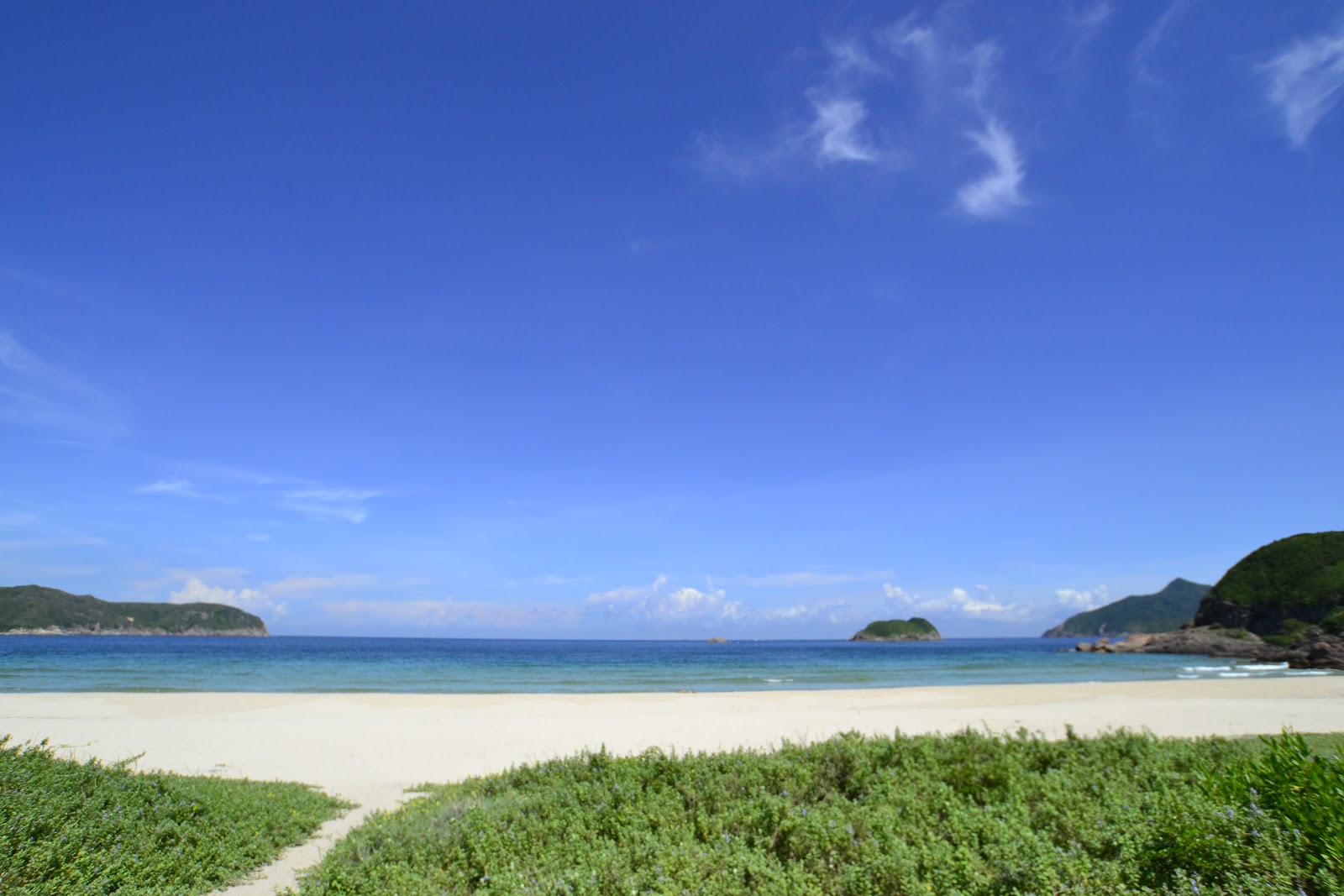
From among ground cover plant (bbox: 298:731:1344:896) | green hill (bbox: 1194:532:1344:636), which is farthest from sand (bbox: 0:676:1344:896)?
green hill (bbox: 1194:532:1344:636)

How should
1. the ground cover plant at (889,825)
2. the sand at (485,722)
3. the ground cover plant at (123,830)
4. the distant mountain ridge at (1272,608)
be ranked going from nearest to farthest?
the ground cover plant at (889,825)
the ground cover plant at (123,830)
the sand at (485,722)
the distant mountain ridge at (1272,608)

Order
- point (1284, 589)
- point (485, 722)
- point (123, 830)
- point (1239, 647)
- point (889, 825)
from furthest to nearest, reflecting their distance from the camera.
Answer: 1. point (1284, 589)
2. point (1239, 647)
3. point (485, 722)
4. point (123, 830)
5. point (889, 825)

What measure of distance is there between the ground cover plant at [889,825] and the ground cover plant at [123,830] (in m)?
1.21

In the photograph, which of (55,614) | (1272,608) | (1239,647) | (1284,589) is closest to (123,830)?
(1239,647)

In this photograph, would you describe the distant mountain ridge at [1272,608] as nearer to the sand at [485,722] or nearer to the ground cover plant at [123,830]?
the sand at [485,722]

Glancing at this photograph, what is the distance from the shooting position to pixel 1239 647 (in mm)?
71062

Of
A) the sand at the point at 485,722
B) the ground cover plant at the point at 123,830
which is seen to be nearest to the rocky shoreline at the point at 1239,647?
the sand at the point at 485,722

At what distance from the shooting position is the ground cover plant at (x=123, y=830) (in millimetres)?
4984

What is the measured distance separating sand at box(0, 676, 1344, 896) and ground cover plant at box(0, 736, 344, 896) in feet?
1.51

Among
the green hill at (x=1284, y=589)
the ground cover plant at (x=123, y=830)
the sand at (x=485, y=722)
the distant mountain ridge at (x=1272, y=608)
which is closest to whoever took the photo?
the ground cover plant at (x=123, y=830)

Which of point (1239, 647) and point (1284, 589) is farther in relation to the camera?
point (1284, 589)

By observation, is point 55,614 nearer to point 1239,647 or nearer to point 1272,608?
point 1239,647

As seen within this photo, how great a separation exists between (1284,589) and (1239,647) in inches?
734

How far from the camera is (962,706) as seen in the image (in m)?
25.4
